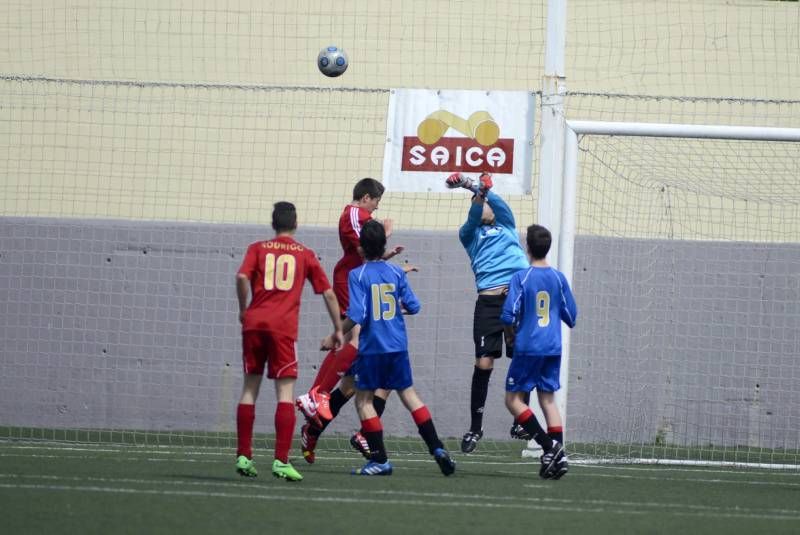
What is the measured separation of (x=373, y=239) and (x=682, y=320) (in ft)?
18.2

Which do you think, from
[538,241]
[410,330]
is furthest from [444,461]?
[410,330]

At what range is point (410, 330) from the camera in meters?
13.7

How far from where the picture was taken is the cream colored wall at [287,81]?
1486 cm

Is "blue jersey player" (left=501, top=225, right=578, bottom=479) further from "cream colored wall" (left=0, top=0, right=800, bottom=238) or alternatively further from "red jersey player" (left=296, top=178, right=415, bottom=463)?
"cream colored wall" (left=0, top=0, right=800, bottom=238)

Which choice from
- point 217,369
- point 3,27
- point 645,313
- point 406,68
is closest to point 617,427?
point 645,313

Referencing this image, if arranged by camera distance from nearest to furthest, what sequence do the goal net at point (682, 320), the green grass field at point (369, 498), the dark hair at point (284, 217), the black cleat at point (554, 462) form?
the green grass field at point (369, 498) < the dark hair at point (284, 217) < the black cleat at point (554, 462) < the goal net at point (682, 320)

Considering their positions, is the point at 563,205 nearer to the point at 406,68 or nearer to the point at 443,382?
the point at 443,382

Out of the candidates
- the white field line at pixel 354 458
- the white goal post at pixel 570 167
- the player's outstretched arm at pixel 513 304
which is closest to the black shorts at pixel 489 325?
the white goal post at pixel 570 167

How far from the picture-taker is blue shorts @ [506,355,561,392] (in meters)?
9.16

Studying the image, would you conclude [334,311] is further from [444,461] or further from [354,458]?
[354,458]

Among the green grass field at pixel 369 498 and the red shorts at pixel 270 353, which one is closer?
the green grass field at pixel 369 498

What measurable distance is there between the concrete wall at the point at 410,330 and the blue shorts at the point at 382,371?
15.3ft

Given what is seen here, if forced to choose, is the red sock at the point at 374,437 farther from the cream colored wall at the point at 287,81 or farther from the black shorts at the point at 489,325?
the cream colored wall at the point at 287,81

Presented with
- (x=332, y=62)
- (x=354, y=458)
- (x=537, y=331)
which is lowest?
(x=354, y=458)
